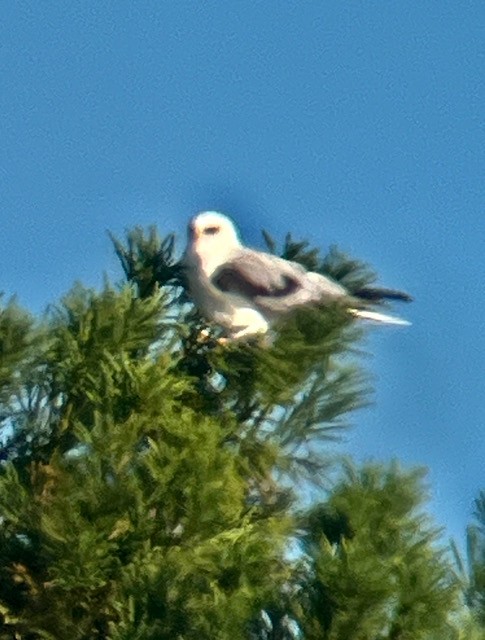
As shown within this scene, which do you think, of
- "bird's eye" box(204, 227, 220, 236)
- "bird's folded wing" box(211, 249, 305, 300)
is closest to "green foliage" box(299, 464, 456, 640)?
"bird's folded wing" box(211, 249, 305, 300)

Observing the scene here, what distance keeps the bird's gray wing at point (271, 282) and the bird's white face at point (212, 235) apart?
0.03 m

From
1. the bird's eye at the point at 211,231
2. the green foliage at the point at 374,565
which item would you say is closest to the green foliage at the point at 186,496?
the green foliage at the point at 374,565

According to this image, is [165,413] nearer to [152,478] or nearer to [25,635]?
[152,478]

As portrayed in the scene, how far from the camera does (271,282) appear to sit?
2.19 m

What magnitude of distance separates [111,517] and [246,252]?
66 centimetres

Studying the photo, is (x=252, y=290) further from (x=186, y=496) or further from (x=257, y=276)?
(x=186, y=496)

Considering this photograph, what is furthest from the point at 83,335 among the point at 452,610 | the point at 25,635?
the point at 452,610

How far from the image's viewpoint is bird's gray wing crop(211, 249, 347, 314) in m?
2.09

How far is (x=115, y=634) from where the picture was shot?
1.66m

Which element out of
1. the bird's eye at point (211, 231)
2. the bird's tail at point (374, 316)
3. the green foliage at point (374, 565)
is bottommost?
the green foliage at point (374, 565)

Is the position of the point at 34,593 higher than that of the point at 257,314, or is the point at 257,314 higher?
the point at 257,314

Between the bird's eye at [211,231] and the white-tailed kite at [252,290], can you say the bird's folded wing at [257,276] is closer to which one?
the white-tailed kite at [252,290]

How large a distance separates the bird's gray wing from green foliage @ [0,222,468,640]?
11 cm

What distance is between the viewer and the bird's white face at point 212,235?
2.28 m
